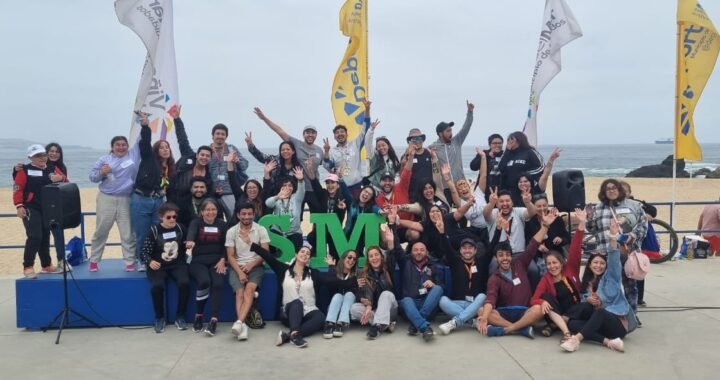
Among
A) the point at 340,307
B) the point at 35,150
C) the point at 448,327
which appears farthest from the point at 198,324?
the point at 35,150

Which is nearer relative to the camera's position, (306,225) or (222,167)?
(222,167)

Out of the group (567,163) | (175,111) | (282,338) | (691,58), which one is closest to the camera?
(282,338)

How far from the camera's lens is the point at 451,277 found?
20.7 ft

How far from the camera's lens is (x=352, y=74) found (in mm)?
8789

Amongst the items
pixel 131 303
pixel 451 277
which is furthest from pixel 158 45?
pixel 451 277

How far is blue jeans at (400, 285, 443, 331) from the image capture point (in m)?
5.70

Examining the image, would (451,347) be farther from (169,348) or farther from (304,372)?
(169,348)

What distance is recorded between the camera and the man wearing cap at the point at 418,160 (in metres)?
7.36

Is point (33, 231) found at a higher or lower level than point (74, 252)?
higher

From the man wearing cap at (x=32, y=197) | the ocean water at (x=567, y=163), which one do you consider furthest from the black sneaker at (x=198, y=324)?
the ocean water at (x=567, y=163)

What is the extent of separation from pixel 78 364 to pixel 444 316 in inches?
149

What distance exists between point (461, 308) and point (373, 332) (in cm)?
101

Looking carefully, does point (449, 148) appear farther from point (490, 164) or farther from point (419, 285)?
point (419, 285)

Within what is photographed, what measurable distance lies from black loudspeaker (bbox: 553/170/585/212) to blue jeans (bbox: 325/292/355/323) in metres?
2.51
